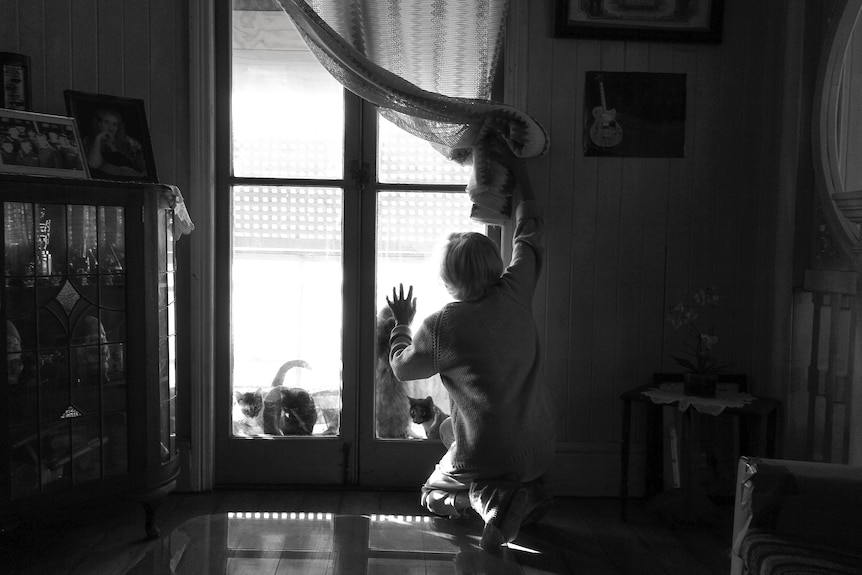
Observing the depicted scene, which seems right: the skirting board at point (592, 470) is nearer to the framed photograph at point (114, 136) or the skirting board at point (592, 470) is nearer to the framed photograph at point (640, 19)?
the framed photograph at point (640, 19)

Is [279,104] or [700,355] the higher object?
[279,104]

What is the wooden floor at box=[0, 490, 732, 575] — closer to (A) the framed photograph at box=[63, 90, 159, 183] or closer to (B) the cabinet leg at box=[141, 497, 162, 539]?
(B) the cabinet leg at box=[141, 497, 162, 539]

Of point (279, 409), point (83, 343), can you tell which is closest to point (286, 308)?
point (279, 409)

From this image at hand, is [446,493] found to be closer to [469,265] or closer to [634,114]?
[469,265]

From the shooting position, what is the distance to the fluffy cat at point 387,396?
9.98 ft

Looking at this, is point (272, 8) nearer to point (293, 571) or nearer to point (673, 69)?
point (673, 69)

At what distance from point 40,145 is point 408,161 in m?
1.31

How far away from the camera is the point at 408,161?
9.89 feet

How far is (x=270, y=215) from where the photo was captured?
301 centimetres

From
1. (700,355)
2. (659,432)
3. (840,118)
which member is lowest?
Result: (659,432)

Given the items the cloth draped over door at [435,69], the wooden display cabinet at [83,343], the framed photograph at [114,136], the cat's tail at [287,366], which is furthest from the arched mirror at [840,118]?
the framed photograph at [114,136]

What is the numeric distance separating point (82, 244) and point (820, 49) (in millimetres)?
2546

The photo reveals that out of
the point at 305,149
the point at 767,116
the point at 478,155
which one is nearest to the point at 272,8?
the point at 305,149

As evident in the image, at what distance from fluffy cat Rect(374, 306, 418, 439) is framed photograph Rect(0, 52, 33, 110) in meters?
1.48
